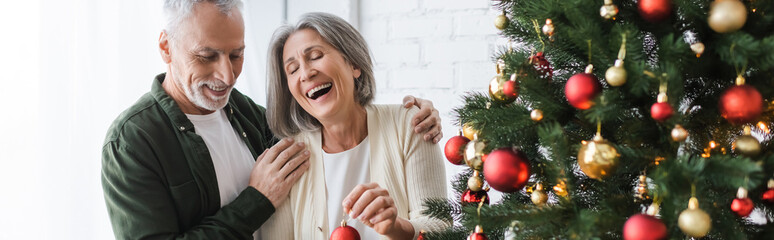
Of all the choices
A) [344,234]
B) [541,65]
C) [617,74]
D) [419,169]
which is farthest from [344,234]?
[617,74]

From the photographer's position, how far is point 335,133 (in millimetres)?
1572

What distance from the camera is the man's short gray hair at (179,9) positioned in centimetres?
141

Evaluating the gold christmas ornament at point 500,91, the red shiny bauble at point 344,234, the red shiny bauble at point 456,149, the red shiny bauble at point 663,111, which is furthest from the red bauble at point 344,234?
the red shiny bauble at point 663,111

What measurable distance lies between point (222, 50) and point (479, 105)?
0.74 meters

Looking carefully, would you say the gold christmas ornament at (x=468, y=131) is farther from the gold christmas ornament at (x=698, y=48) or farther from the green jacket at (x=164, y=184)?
the green jacket at (x=164, y=184)

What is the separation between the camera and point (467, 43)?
2240mm

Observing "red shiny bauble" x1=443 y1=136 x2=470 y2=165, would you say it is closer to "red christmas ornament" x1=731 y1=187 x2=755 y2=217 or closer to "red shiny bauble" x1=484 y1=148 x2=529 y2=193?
"red shiny bauble" x1=484 y1=148 x2=529 y2=193

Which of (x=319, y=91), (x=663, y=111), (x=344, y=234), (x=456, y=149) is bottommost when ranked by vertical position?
(x=344, y=234)

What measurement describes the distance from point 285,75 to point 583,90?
972 millimetres

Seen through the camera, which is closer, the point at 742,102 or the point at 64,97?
the point at 742,102

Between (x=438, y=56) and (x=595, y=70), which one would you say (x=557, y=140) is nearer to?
(x=595, y=70)

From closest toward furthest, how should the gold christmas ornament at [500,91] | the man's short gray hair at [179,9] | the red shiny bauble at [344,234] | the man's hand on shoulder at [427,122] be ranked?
the gold christmas ornament at [500,91], the red shiny bauble at [344,234], the man's short gray hair at [179,9], the man's hand on shoulder at [427,122]

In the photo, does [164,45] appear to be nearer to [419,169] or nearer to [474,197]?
[419,169]

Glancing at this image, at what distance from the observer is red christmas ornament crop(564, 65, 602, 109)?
73 cm
